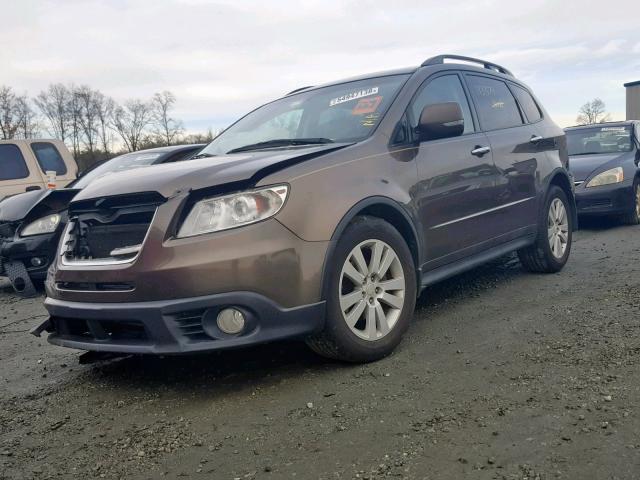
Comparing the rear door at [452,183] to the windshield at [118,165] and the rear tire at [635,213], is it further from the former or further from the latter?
the rear tire at [635,213]

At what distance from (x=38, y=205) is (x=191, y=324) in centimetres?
424

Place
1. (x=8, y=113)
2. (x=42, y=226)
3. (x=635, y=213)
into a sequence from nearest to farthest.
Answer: (x=42, y=226), (x=635, y=213), (x=8, y=113)

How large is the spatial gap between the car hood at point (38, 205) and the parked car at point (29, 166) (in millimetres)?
A: 3043

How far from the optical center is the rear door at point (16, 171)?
9.30 m

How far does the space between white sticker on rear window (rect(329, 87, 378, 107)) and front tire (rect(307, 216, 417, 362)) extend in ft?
3.56

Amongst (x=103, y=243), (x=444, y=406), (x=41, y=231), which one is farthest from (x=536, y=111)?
(x=41, y=231)

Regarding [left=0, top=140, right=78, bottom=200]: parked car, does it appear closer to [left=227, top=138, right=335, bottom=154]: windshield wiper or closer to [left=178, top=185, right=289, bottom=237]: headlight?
[left=227, top=138, right=335, bottom=154]: windshield wiper

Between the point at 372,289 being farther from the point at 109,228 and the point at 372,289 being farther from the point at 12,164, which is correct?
the point at 12,164


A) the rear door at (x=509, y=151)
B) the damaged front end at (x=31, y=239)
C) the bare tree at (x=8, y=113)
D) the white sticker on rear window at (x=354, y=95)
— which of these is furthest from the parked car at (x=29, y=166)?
the bare tree at (x=8, y=113)

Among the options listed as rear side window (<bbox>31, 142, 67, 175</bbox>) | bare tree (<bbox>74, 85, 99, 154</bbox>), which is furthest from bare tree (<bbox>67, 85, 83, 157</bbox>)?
rear side window (<bbox>31, 142, 67, 175</bbox>)

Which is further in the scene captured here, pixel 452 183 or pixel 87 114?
pixel 87 114

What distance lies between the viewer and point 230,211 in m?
2.90

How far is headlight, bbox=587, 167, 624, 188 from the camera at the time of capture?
8453 millimetres

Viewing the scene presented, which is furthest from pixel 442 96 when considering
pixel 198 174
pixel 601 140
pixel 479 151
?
pixel 601 140
